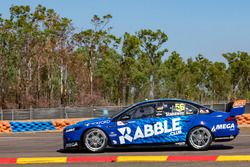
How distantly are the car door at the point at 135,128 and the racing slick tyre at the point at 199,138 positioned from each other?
3.11 feet

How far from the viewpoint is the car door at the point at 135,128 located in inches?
489

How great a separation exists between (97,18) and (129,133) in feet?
153

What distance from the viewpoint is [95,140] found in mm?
12516

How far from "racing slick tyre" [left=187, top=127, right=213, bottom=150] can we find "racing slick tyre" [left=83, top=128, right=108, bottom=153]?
205 cm

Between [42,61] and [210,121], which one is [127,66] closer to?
[42,61]

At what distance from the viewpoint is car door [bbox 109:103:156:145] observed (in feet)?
40.8

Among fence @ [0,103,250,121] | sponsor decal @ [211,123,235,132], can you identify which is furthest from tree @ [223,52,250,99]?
sponsor decal @ [211,123,235,132]

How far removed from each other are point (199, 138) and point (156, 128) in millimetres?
1061

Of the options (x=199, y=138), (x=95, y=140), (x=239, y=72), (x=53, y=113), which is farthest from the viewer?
(x=239, y=72)

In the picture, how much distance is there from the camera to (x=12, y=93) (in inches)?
2165

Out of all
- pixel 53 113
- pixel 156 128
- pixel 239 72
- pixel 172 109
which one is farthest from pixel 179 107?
pixel 239 72

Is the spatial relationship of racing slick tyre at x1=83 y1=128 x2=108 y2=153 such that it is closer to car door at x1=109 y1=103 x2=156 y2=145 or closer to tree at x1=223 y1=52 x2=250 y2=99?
car door at x1=109 y1=103 x2=156 y2=145

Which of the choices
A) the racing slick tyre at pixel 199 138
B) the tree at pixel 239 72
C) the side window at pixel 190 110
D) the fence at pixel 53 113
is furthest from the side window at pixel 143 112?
the tree at pixel 239 72

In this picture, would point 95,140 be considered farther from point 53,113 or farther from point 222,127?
point 53,113
